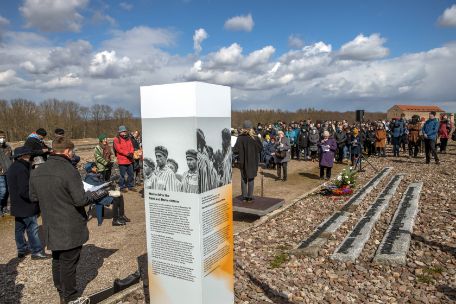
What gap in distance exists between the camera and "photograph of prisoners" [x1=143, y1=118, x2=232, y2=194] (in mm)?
3152

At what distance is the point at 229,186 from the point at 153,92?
51.9 inches

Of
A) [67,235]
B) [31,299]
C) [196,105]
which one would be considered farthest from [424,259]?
[31,299]

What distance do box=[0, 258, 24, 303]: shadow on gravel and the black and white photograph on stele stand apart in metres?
2.97

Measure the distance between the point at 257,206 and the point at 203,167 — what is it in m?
4.76

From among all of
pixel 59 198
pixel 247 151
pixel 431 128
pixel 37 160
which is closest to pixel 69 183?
pixel 59 198

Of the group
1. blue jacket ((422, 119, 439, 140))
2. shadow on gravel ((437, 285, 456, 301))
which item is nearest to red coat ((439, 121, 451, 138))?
blue jacket ((422, 119, 439, 140))

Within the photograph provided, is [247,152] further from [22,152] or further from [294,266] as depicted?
[22,152]

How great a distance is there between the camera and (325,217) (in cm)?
763

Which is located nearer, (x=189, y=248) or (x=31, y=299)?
(x=189, y=248)

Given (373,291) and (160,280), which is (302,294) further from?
(160,280)

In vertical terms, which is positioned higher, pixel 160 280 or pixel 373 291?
pixel 160 280

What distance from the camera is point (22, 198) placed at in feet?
17.7

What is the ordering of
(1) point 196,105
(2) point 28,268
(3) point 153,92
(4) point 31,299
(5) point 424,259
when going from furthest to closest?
(2) point 28,268 < (5) point 424,259 < (4) point 31,299 < (3) point 153,92 < (1) point 196,105

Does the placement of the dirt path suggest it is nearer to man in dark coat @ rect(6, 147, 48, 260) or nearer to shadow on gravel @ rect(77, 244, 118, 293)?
shadow on gravel @ rect(77, 244, 118, 293)
